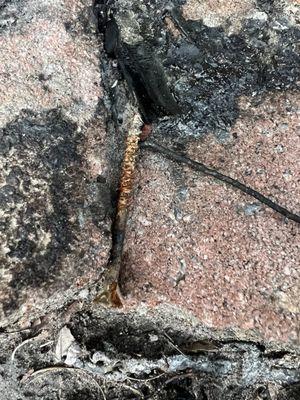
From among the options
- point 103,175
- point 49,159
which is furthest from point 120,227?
point 49,159

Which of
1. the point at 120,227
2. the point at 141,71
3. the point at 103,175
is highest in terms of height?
the point at 141,71

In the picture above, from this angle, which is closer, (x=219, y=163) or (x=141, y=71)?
(x=219, y=163)

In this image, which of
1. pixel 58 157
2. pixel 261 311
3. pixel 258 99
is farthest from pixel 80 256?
pixel 258 99

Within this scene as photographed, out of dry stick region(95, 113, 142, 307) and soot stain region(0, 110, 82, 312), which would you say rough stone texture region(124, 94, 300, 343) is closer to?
dry stick region(95, 113, 142, 307)

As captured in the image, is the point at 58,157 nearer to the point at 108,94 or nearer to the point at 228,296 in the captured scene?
the point at 108,94

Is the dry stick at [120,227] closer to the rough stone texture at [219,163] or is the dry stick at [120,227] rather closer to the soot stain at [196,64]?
the rough stone texture at [219,163]

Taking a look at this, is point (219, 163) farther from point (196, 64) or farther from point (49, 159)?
point (49, 159)

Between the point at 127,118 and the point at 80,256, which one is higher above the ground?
the point at 127,118
